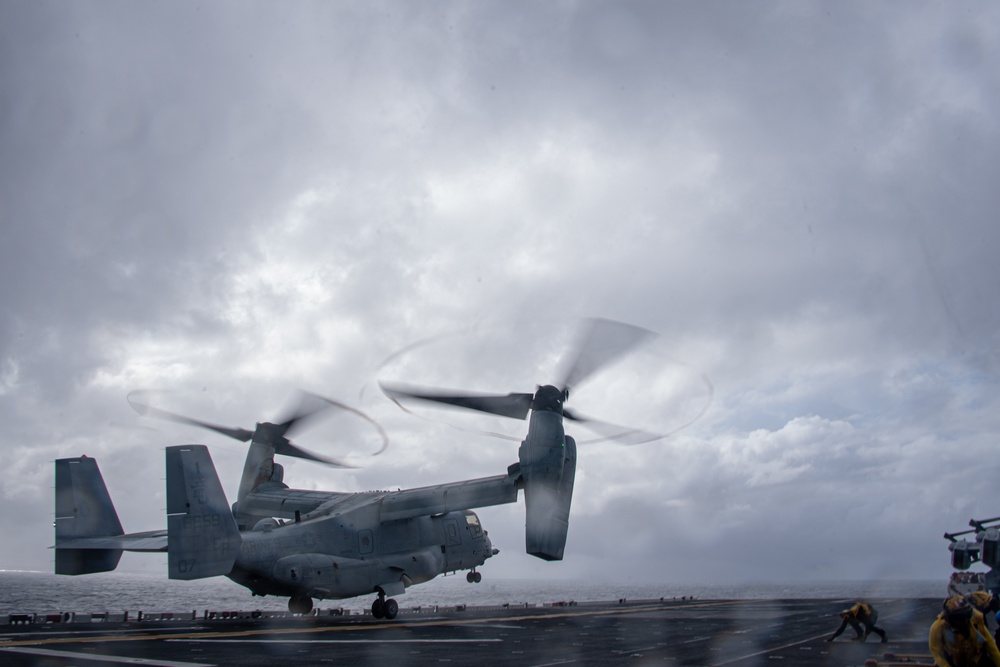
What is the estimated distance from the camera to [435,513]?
101 ft

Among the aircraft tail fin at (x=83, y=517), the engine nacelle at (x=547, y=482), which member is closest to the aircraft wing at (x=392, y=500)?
the engine nacelle at (x=547, y=482)

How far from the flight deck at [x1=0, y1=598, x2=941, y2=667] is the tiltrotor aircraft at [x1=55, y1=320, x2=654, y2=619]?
6.73 ft

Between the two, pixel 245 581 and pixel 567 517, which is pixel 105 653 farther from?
pixel 567 517

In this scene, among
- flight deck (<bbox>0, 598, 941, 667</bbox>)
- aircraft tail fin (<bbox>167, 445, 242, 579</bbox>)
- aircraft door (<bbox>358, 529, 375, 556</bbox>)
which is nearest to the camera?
flight deck (<bbox>0, 598, 941, 667</bbox>)

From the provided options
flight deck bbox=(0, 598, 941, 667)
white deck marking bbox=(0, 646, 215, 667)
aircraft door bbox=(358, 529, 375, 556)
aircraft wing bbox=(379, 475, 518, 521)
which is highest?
aircraft wing bbox=(379, 475, 518, 521)

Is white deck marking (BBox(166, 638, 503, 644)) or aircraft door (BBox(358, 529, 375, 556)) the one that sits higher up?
aircraft door (BBox(358, 529, 375, 556))

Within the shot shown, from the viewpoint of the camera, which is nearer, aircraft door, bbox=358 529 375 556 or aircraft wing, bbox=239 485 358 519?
aircraft door, bbox=358 529 375 556

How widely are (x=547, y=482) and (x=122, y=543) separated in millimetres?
16310

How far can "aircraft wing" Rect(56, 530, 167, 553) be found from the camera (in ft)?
91.5

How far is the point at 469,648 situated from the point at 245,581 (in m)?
10.3

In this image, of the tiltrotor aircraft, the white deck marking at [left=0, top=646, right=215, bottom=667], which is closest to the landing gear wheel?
the tiltrotor aircraft

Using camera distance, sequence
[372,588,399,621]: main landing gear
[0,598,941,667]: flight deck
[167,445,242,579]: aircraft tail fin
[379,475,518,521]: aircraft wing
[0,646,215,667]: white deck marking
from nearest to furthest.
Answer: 1. [0,646,215,667]: white deck marking
2. [0,598,941,667]: flight deck
3. [167,445,242,579]: aircraft tail fin
4. [379,475,518,521]: aircraft wing
5. [372,588,399,621]: main landing gear

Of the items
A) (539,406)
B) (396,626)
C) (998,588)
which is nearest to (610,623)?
(396,626)

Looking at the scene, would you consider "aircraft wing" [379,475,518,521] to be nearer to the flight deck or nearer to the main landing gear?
the main landing gear
